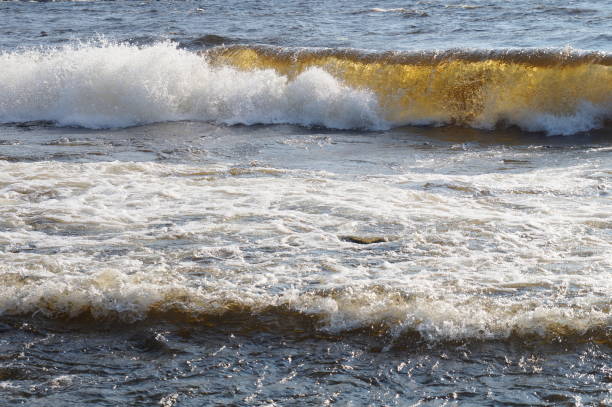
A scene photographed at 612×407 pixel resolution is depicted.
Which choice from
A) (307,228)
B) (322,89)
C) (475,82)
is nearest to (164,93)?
(322,89)

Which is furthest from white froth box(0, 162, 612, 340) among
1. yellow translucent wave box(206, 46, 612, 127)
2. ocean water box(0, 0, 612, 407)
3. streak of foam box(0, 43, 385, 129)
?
streak of foam box(0, 43, 385, 129)

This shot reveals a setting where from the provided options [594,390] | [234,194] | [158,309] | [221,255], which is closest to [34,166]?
[234,194]

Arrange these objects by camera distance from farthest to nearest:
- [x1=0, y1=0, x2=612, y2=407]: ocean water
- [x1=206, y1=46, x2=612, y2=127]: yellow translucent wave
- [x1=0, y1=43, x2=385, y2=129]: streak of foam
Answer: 1. [x1=0, y1=43, x2=385, y2=129]: streak of foam
2. [x1=206, y1=46, x2=612, y2=127]: yellow translucent wave
3. [x1=0, y1=0, x2=612, y2=407]: ocean water

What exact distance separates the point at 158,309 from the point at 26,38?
17.1 meters

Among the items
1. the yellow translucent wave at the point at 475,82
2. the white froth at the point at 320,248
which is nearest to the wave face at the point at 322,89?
the yellow translucent wave at the point at 475,82

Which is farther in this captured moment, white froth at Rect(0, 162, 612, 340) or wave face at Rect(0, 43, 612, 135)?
wave face at Rect(0, 43, 612, 135)

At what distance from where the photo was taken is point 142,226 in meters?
6.32

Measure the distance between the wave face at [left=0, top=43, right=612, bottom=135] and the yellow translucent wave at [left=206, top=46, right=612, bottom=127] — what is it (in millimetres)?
15

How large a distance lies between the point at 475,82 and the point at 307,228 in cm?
717

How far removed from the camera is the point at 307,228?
6.25m

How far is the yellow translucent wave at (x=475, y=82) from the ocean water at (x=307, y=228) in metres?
0.04

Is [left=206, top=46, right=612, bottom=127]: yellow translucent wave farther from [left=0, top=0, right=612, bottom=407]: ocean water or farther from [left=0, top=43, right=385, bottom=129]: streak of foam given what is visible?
[left=0, top=43, right=385, bottom=129]: streak of foam

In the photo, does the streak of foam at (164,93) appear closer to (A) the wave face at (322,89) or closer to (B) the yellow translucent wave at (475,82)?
(A) the wave face at (322,89)

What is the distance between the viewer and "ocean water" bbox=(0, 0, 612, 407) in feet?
13.4
